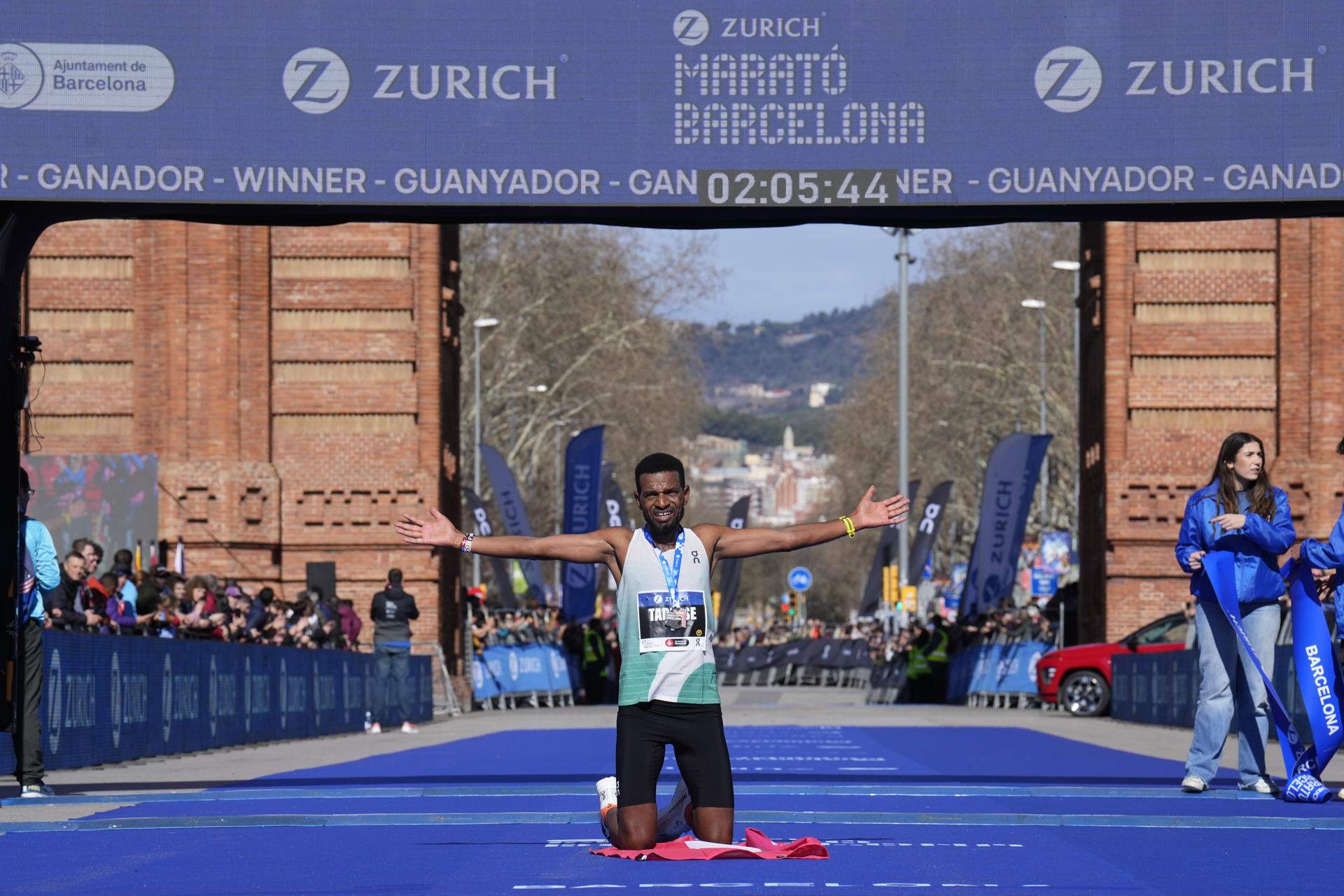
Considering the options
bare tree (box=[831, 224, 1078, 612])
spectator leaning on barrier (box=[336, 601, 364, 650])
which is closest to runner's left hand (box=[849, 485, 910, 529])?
spectator leaning on barrier (box=[336, 601, 364, 650])

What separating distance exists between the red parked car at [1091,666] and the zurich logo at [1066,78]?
63.5ft

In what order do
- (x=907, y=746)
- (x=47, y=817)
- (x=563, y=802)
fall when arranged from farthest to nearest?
(x=907, y=746) → (x=563, y=802) → (x=47, y=817)

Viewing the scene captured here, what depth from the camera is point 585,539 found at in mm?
9859

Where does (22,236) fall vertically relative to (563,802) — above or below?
above

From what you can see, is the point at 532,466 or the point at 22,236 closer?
the point at 22,236

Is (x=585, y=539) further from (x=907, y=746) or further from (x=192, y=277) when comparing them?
(x=192, y=277)

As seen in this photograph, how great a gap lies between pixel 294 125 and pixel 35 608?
3270 millimetres

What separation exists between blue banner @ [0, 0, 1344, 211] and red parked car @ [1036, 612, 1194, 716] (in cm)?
1917

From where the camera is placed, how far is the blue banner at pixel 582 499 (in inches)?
1607

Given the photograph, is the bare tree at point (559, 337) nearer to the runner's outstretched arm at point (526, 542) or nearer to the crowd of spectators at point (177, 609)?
the crowd of spectators at point (177, 609)

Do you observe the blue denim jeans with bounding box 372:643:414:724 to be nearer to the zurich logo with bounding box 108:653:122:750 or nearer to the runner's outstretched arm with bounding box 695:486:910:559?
the zurich logo with bounding box 108:653:122:750

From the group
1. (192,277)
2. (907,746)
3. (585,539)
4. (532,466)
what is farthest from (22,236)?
(532,466)

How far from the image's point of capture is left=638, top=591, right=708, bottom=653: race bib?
9.57 m

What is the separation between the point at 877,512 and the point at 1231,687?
426 cm
